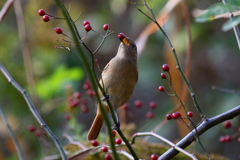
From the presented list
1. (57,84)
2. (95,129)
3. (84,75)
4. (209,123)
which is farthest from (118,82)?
(84,75)

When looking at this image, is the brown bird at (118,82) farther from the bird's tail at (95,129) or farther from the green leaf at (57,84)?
the green leaf at (57,84)

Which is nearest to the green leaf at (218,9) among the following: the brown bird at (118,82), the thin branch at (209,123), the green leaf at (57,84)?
the thin branch at (209,123)

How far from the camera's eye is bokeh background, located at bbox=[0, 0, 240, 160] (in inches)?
122

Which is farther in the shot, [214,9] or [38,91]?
[38,91]

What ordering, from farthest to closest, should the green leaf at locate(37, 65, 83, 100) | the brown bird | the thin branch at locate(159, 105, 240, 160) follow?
1. the green leaf at locate(37, 65, 83, 100)
2. the brown bird
3. the thin branch at locate(159, 105, 240, 160)

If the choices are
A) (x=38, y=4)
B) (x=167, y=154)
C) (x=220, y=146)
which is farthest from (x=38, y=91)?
A: (x=220, y=146)

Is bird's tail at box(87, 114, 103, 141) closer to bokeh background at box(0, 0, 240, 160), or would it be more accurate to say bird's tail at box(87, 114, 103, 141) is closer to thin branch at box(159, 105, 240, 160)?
bokeh background at box(0, 0, 240, 160)

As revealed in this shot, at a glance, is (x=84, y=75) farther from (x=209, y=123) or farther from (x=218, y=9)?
(x=218, y=9)

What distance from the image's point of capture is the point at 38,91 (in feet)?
10.4

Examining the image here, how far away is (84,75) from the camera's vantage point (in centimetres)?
471

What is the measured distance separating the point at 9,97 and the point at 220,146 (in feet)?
9.04

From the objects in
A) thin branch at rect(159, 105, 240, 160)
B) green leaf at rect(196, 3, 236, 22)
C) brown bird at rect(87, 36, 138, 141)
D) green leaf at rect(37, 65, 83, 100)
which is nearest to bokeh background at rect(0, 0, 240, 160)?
green leaf at rect(37, 65, 83, 100)

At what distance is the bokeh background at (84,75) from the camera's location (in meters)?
3.10

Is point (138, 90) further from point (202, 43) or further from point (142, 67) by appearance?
point (202, 43)
